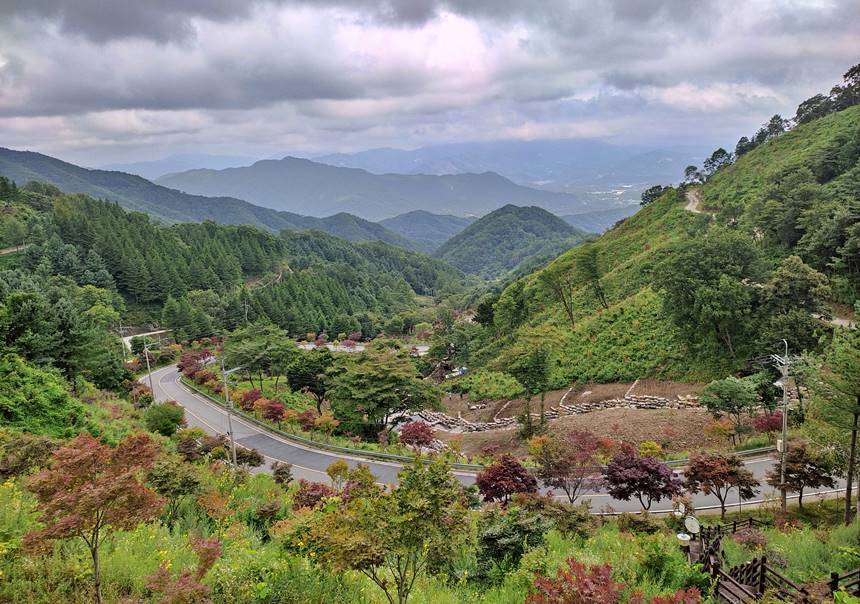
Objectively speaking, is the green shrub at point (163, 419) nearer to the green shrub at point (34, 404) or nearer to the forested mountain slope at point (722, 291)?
the green shrub at point (34, 404)

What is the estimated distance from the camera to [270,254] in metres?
115

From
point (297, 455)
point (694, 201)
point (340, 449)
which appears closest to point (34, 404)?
point (297, 455)

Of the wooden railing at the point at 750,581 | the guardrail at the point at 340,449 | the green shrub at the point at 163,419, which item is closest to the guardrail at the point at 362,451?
the guardrail at the point at 340,449

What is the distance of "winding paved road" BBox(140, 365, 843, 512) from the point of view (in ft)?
50.8

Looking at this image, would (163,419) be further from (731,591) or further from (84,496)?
(731,591)

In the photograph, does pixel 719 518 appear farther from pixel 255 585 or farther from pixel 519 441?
pixel 255 585

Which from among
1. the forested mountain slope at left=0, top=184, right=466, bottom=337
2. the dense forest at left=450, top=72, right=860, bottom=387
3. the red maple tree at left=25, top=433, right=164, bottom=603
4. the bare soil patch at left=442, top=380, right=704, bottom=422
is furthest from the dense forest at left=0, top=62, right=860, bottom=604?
the forested mountain slope at left=0, top=184, right=466, bottom=337

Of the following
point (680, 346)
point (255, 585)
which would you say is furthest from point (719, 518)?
point (680, 346)

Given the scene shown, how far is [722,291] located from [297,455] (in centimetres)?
2325

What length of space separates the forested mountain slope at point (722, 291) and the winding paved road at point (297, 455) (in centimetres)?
838

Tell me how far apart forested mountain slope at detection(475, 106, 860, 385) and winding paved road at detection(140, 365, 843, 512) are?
838 cm

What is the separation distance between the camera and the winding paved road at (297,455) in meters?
15.5

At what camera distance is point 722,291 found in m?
23.9

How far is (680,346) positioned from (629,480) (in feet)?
56.5
